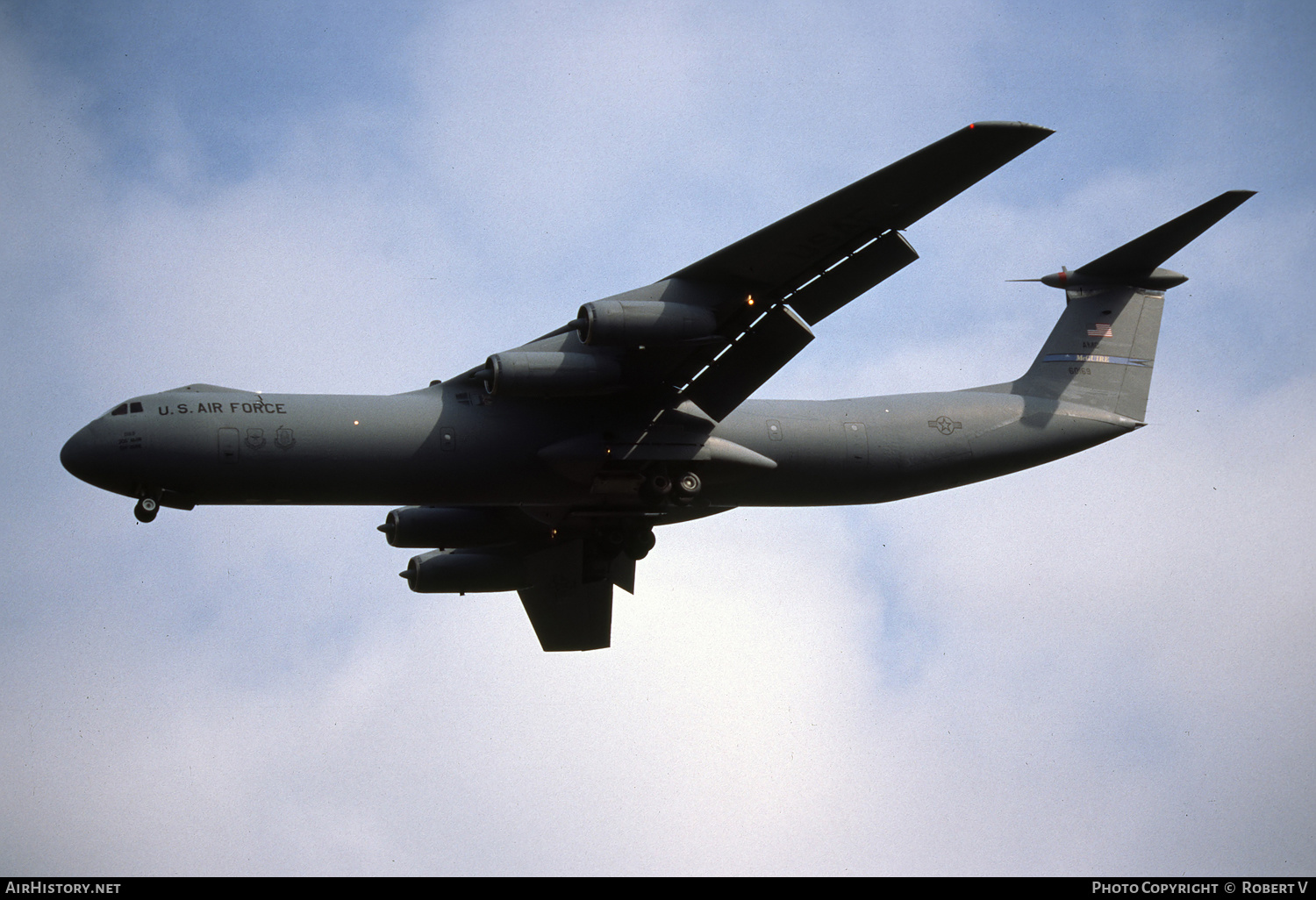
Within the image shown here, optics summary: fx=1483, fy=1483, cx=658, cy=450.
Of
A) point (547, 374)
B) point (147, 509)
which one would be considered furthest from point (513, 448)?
point (147, 509)

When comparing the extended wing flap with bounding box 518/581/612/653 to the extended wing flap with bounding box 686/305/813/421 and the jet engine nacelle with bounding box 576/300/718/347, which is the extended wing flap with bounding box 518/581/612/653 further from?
the jet engine nacelle with bounding box 576/300/718/347

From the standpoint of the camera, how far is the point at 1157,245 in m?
21.9

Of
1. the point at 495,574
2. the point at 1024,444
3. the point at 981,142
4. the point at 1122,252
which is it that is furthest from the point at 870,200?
the point at 495,574

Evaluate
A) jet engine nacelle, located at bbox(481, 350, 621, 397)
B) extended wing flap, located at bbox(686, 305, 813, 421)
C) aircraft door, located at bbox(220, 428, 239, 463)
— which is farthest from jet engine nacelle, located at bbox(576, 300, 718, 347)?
aircraft door, located at bbox(220, 428, 239, 463)

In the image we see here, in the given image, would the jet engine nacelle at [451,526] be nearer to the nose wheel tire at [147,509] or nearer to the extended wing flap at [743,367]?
the extended wing flap at [743,367]

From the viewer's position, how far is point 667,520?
20.8 metres

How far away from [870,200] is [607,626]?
371 inches

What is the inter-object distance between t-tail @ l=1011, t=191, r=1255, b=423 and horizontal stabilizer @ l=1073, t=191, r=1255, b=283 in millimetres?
13

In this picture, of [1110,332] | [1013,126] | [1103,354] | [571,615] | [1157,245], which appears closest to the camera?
[1013,126]

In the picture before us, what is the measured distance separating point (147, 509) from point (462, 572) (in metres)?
6.48

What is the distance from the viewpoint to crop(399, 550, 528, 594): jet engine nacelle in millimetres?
23094

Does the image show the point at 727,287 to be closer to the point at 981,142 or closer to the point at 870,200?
the point at 870,200

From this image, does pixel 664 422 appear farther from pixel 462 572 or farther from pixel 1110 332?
pixel 1110 332

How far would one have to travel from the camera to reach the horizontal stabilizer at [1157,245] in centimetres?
2005
